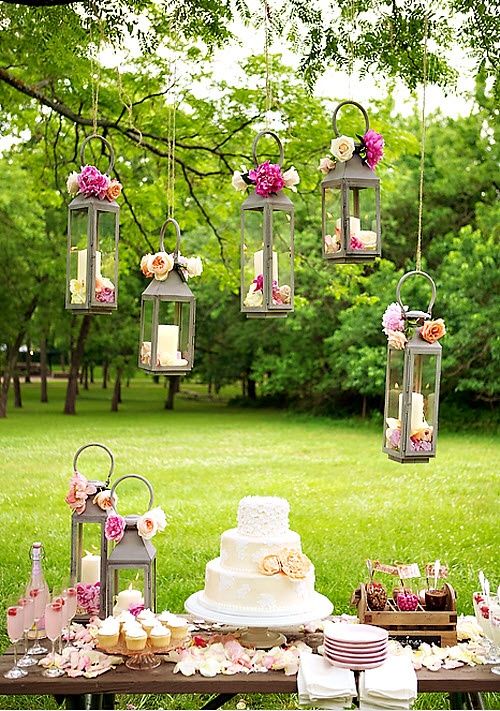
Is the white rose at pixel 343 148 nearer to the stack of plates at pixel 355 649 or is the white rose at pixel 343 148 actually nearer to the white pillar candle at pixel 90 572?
the stack of plates at pixel 355 649

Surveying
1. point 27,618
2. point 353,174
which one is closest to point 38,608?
point 27,618

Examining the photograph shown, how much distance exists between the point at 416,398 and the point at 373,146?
899 mm

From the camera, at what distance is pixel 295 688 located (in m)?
2.89

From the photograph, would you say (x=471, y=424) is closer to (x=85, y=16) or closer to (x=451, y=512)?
(x=451, y=512)

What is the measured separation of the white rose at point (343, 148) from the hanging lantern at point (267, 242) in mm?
168

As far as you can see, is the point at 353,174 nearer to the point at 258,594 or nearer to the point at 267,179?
the point at 267,179

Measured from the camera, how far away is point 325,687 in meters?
2.79

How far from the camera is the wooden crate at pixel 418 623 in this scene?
3.22 meters

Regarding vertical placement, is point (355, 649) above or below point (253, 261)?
below

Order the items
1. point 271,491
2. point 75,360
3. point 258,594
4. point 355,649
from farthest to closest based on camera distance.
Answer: point 75,360 < point 271,491 < point 258,594 < point 355,649

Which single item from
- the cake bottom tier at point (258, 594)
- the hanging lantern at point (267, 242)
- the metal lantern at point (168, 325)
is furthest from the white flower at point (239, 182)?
the cake bottom tier at point (258, 594)

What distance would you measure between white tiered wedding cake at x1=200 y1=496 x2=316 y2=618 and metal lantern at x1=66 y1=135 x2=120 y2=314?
921mm

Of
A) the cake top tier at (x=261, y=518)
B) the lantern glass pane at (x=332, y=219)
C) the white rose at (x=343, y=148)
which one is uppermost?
the white rose at (x=343, y=148)

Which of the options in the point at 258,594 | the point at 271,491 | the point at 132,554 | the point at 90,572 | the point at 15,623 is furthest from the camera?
the point at 271,491
